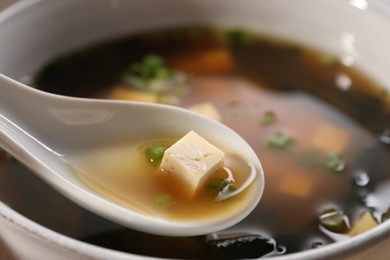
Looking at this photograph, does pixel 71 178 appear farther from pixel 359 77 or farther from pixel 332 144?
pixel 359 77

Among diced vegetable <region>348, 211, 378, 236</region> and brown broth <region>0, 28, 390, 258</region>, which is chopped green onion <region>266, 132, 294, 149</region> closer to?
brown broth <region>0, 28, 390, 258</region>

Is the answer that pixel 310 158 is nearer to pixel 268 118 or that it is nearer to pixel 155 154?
pixel 268 118

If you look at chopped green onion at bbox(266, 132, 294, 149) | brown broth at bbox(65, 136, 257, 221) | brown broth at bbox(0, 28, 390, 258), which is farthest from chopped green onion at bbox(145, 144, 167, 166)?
chopped green onion at bbox(266, 132, 294, 149)

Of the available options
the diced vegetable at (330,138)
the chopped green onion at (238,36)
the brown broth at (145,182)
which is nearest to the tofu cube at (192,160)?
the brown broth at (145,182)

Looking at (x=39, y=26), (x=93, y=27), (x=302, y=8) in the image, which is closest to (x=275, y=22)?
(x=302, y=8)

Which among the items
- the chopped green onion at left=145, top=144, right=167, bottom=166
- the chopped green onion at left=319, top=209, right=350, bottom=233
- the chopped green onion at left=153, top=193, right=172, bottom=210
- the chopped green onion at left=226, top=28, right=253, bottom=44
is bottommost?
the chopped green onion at left=153, top=193, right=172, bottom=210

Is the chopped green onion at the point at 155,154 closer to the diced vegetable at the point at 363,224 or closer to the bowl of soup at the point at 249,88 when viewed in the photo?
the bowl of soup at the point at 249,88
